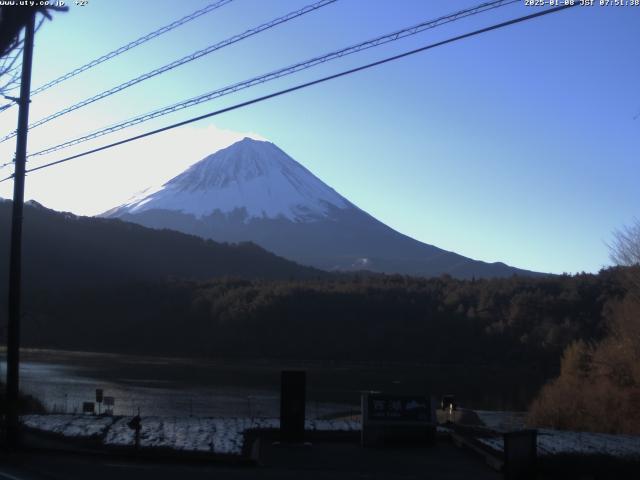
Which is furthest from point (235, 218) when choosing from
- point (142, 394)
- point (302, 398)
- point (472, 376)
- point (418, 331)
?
point (302, 398)

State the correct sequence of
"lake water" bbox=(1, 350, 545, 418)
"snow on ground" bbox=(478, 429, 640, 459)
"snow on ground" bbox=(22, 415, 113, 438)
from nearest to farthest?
"snow on ground" bbox=(478, 429, 640, 459) < "snow on ground" bbox=(22, 415, 113, 438) < "lake water" bbox=(1, 350, 545, 418)

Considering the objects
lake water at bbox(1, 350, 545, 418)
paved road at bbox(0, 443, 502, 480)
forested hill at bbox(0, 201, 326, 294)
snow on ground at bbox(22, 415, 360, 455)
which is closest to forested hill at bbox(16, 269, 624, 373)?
lake water at bbox(1, 350, 545, 418)

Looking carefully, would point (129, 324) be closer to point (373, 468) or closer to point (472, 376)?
point (472, 376)

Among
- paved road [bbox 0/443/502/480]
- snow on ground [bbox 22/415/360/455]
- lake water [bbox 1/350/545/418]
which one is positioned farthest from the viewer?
lake water [bbox 1/350/545/418]

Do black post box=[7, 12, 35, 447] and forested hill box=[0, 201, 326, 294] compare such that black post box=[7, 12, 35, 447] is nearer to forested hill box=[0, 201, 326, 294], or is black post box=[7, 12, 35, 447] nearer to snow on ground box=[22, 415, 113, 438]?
snow on ground box=[22, 415, 113, 438]

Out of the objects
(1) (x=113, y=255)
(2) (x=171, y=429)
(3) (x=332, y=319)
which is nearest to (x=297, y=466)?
(2) (x=171, y=429)

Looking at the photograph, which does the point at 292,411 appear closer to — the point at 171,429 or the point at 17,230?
the point at 171,429

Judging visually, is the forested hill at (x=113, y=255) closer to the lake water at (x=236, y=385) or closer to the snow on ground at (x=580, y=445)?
the lake water at (x=236, y=385)
